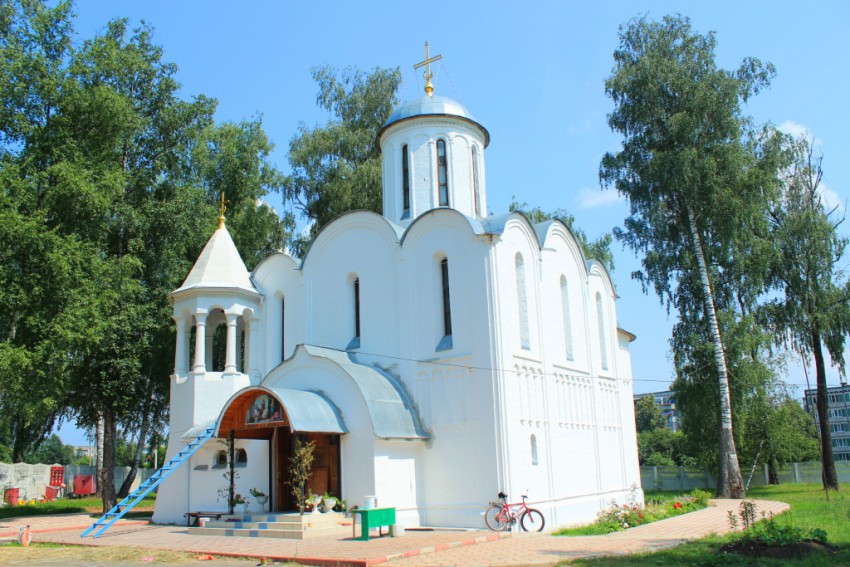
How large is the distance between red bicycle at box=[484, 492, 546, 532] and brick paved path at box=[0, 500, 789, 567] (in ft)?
1.29

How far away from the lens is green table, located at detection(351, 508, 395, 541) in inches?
464

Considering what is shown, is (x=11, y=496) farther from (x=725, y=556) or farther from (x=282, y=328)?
(x=725, y=556)

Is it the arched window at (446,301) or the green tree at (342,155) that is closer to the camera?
the arched window at (446,301)

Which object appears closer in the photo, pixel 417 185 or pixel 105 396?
pixel 417 185

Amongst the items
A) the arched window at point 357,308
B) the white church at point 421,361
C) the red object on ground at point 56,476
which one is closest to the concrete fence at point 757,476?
the white church at point 421,361

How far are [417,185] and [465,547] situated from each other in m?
10.1

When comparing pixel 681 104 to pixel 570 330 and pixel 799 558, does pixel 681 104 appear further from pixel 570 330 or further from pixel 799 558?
pixel 799 558

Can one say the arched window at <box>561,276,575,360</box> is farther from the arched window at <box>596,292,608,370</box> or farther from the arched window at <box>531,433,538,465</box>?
the arched window at <box>531,433,538,465</box>

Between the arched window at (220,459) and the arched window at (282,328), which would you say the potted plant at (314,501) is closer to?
A: the arched window at (220,459)

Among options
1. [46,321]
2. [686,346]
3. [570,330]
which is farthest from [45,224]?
[686,346]

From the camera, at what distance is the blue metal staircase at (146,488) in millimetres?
13422

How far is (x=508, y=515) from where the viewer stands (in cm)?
1338

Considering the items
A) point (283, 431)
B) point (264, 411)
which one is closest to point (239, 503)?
point (283, 431)

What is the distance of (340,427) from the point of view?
14039 millimetres
